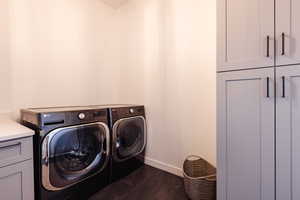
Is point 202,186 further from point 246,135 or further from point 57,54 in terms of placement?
point 57,54

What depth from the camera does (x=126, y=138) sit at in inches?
80.9

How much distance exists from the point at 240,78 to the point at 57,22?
2005 mm

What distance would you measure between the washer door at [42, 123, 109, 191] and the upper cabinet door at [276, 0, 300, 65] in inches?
59.4

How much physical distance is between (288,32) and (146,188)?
5.69 feet

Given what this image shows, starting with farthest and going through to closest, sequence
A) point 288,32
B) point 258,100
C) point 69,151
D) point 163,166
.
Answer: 1. point 163,166
2. point 69,151
3. point 258,100
4. point 288,32

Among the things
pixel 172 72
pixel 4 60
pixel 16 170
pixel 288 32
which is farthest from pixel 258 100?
pixel 4 60

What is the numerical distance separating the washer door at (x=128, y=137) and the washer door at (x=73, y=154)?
0.14 m

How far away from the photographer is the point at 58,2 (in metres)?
2.01

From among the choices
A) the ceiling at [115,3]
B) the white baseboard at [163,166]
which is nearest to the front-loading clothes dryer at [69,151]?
the white baseboard at [163,166]

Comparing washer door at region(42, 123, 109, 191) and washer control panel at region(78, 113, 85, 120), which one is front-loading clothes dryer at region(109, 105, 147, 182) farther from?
washer control panel at region(78, 113, 85, 120)

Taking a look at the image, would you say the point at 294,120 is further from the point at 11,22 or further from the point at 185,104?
the point at 11,22

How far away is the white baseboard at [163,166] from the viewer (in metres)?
2.06

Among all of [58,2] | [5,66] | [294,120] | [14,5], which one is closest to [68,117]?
[5,66]

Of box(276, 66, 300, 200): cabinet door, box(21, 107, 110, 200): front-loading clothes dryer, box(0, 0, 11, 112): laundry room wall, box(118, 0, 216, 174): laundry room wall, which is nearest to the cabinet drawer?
box(21, 107, 110, 200): front-loading clothes dryer
